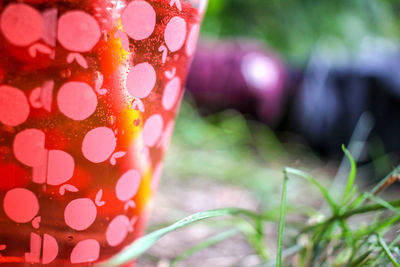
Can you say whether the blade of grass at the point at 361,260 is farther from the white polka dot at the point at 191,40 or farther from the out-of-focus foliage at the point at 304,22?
the out-of-focus foliage at the point at 304,22

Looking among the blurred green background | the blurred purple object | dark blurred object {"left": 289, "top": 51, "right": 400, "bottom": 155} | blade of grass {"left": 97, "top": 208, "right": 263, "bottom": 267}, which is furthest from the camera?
the blurred purple object

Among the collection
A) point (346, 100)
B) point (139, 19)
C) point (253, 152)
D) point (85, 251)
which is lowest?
point (253, 152)

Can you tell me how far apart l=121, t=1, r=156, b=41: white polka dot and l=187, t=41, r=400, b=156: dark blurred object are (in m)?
0.63

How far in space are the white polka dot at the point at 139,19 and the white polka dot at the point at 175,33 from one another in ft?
A: 0.03

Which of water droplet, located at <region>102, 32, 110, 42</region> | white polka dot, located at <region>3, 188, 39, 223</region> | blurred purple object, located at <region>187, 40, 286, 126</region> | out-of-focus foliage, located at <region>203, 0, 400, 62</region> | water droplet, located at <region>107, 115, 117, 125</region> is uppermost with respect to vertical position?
water droplet, located at <region>102, 32, 110, 42</region>

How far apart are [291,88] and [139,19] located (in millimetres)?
734

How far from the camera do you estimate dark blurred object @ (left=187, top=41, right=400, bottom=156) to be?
0.76 meters

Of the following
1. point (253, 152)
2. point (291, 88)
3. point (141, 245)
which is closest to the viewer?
point (141, 245)

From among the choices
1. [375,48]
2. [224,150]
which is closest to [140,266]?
[224,150]

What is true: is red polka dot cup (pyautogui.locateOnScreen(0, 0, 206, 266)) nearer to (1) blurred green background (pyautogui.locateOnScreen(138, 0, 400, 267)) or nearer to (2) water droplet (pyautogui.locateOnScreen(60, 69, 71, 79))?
(2) water droplet (pyautogui.locateOnScreen(60, 69, 71, 79))

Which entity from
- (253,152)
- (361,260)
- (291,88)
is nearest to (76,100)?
(361,260)

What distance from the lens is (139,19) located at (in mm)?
174

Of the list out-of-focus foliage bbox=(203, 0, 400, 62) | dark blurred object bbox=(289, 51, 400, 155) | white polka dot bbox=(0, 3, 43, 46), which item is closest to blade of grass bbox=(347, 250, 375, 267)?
white polka dot bbox=(0, 3, 43, 46)

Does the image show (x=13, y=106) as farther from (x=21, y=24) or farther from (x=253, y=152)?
(x=253, y=152)
